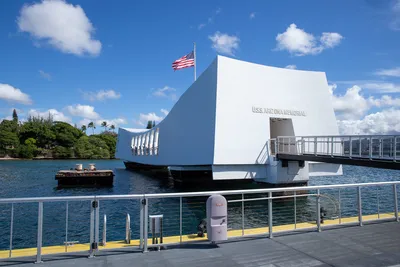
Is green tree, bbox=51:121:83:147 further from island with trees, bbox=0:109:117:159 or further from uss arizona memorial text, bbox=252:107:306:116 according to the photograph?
uss arizona memorial text, bbox=252:107:306:116

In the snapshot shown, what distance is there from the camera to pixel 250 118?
19.9 m

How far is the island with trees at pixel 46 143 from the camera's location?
76062 millimetres

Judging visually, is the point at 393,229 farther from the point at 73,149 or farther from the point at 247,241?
the point at 73,149

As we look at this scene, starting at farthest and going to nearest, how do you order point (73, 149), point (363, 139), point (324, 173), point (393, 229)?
point (73, 149), point (324, 173), point (363, 139), point (393, 229)

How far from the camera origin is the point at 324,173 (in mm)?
21734

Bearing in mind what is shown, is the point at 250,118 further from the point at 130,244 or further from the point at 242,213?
the point at 130,244

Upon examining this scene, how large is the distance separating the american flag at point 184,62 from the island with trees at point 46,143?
62101 millimetres

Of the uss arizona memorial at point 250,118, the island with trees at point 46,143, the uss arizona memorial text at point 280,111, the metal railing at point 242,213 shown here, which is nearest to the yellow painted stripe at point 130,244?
the metal railing at point 242,213

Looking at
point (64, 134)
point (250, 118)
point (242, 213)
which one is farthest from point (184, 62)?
point (64, 134)

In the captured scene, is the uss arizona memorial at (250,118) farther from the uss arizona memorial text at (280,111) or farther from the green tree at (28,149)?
the green tree at (28,149)

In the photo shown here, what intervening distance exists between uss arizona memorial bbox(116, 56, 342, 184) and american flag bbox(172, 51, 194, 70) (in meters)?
3.54

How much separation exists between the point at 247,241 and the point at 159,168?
45995 mm

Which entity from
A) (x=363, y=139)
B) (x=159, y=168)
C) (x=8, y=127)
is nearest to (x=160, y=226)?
(x=363, y=139)

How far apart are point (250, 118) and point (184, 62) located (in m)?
9.76
